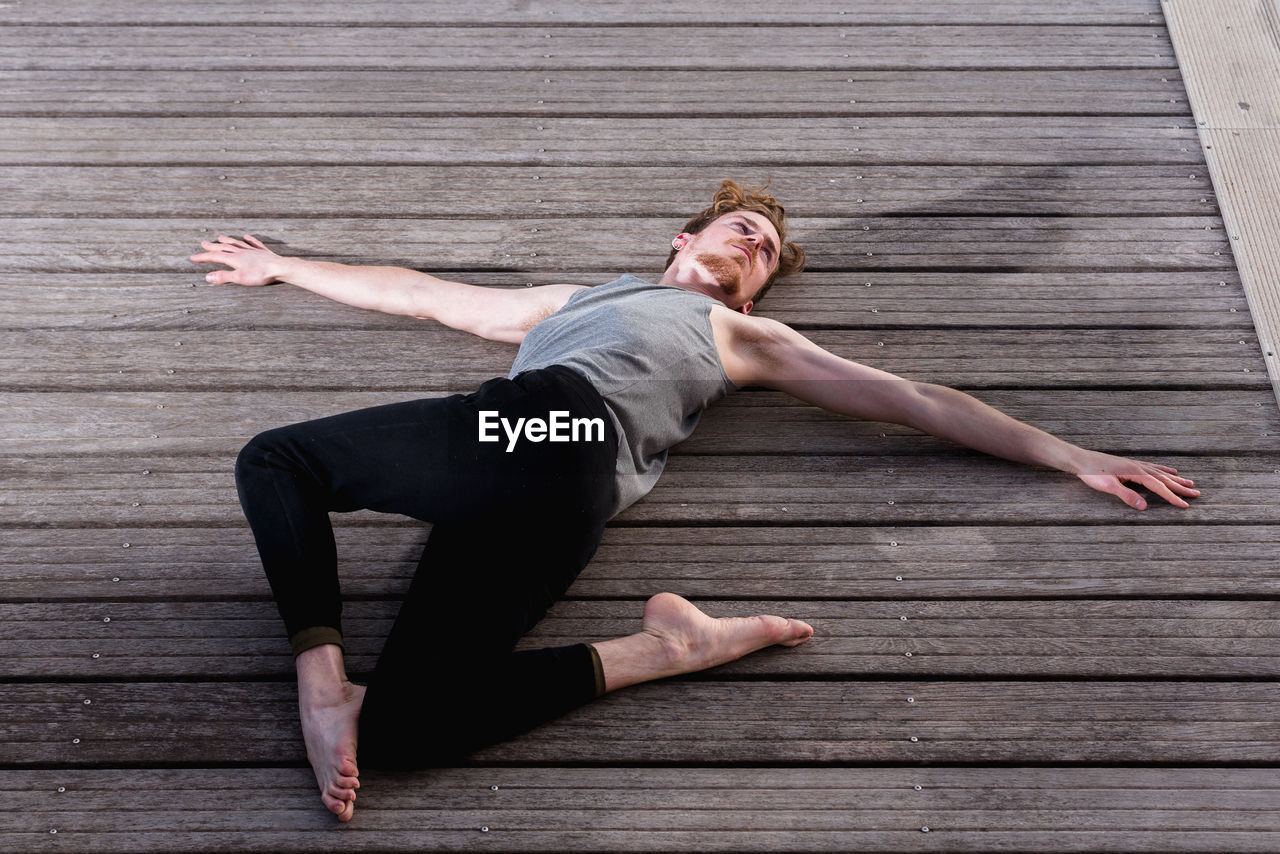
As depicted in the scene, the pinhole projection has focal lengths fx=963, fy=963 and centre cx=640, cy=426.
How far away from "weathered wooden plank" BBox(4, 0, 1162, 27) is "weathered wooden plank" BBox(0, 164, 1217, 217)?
1.96 ft

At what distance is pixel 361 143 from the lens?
2486 mm

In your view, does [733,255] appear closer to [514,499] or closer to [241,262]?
[514,499]

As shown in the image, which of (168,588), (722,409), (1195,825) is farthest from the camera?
(722,409)

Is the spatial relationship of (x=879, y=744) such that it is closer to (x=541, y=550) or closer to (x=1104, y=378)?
(x=541, y=550)

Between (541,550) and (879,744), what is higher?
(541,550)

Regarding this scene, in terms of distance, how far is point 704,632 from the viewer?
166 cm

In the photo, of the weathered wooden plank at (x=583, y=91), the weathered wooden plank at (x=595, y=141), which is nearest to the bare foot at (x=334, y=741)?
the weathered wooden plank at (x=595, y=141)

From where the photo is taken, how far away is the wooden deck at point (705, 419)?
1.58 meters

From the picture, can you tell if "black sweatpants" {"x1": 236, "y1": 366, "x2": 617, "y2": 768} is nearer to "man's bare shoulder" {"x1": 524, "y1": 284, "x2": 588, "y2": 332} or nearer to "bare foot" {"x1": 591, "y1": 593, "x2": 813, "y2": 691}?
"bare foot" {"x1": 591, "y1": 593, "x2": 813, "y2": 691}

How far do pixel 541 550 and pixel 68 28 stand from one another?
2274 mm

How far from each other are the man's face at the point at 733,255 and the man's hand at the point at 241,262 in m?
0.94

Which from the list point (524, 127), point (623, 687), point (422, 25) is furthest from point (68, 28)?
point (623, 687)

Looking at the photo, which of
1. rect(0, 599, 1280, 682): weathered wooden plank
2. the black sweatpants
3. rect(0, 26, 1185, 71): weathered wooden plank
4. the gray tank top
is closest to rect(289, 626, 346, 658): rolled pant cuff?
the black sweatpants

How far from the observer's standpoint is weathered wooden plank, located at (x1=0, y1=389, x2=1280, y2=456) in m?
1.98
